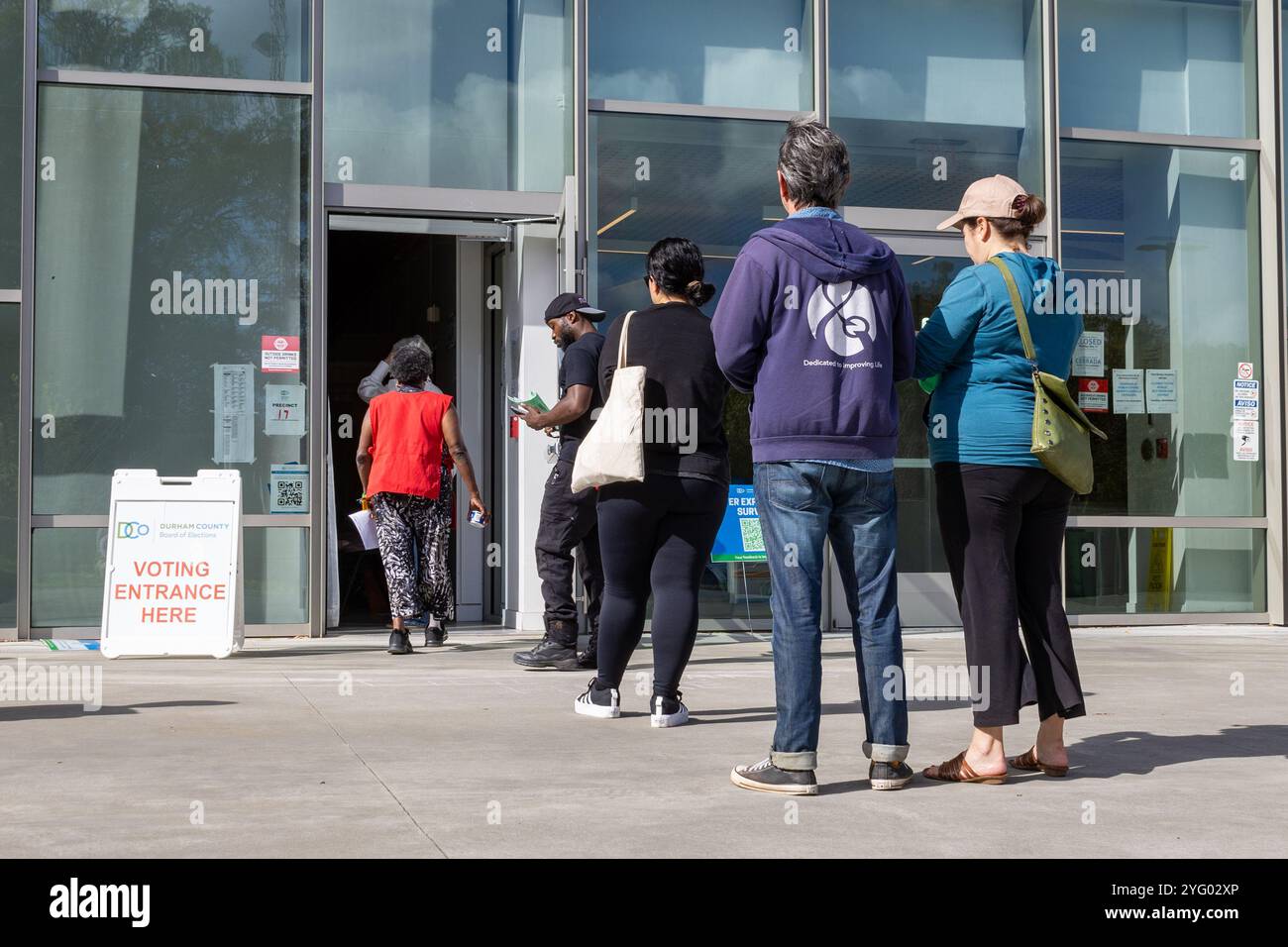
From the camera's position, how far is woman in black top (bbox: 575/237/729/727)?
217 inches

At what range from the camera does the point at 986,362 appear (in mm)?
4449

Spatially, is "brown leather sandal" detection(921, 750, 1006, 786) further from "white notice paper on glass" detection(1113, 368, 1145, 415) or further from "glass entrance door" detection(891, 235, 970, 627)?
"white notice paper on glass" detection(1113, 368, 1145, 415)

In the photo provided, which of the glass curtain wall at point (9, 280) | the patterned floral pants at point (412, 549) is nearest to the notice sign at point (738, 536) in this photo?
the patterned floral pants at point (412, 549)

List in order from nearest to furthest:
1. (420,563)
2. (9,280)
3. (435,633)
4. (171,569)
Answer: (171,569) < (420,563) < (435,633) < (9,280)

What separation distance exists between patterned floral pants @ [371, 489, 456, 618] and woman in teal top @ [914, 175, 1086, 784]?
14.6 feet

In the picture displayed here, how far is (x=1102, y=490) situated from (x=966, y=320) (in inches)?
264

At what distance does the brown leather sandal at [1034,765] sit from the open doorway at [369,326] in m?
6.22

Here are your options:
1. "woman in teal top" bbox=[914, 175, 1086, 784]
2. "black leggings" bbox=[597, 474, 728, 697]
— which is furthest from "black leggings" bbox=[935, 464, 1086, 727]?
"black leggings" bbox=[597, 474, 728, 697]

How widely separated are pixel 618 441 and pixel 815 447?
1.36 meters

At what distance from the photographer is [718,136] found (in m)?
10.2

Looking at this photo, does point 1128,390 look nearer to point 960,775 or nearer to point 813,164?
point 960,775

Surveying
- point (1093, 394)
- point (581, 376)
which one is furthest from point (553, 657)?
point (1093, 394)
